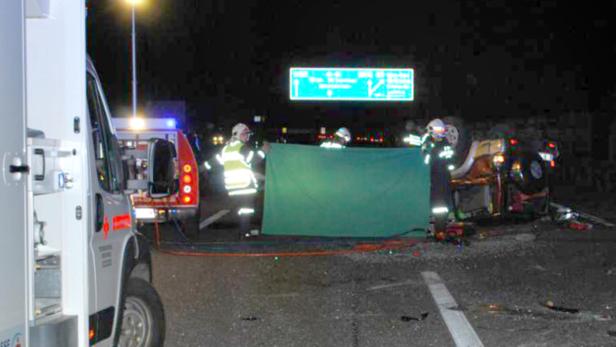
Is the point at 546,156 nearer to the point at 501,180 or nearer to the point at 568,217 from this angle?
the point at 568,217

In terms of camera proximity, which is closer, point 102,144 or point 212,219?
point 102,144

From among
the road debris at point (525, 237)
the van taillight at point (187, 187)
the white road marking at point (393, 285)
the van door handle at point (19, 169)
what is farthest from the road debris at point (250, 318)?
the road debris at point (525, 237)

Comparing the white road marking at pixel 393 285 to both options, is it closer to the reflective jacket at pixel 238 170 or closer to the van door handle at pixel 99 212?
the reflective jacket at pixel 238 170

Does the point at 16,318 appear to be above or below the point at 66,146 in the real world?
below

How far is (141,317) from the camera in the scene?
18.1 feet

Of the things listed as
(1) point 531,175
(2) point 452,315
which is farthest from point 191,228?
(2) point 452,315

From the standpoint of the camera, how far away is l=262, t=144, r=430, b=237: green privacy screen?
1261 centimetres

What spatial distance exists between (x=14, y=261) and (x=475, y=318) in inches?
205

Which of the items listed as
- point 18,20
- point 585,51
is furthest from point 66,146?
point 585,51

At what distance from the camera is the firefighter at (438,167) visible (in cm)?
1237

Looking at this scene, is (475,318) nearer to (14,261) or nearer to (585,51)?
(14,261)

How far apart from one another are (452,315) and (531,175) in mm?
6943

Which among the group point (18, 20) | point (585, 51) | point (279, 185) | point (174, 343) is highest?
point (585, 51)

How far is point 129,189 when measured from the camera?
5.20 m
